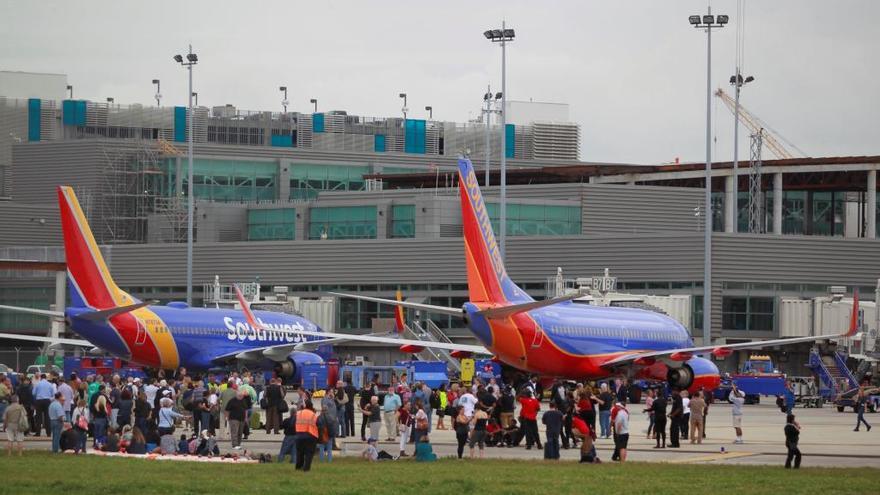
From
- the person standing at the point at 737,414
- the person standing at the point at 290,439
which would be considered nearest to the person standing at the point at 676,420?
the person standing at the point at 737,414

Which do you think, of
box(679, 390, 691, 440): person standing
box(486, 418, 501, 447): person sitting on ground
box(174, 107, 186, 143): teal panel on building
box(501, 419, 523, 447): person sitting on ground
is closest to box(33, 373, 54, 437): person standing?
box(486, 418, 501, 447): person sitting on ground

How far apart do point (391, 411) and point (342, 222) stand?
63533 millimetres

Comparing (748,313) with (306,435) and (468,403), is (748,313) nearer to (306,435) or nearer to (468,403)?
(468,403)

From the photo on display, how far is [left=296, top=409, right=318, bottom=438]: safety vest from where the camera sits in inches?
1362

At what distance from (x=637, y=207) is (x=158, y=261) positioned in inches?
1291

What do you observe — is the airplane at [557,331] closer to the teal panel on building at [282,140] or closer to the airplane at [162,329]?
the airplane at [162,329]

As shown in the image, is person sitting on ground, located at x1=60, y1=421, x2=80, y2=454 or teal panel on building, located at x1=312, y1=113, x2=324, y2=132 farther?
teal panel on building, located at x1=312, y1=113, x2=324, y2=132

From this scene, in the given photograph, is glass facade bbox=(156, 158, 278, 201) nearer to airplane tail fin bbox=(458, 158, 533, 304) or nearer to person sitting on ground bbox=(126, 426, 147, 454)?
airplane tail fin bbox=(458, 158, 533, 304)

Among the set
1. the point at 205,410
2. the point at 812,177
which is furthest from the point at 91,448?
the point at 812,177

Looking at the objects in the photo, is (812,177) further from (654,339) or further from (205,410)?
(205,410)

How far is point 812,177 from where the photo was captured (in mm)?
117438

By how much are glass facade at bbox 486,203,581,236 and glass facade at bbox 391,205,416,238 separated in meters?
5.23

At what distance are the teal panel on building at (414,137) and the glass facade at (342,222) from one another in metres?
31.8

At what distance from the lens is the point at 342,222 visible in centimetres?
11144
